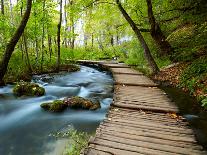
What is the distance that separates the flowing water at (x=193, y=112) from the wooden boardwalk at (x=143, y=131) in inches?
20.0

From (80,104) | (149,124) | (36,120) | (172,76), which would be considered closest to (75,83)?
(172,76)

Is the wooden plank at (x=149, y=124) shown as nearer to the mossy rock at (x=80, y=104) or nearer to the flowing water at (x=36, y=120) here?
the flowing water at (x=36, y=120)

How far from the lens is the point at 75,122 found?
23.6 ft

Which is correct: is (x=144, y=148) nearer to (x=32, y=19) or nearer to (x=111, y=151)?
(x=111, y=151)

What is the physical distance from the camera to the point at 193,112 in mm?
7367

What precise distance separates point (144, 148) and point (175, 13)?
997 centimetres

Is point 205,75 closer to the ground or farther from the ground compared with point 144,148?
farther from the ground

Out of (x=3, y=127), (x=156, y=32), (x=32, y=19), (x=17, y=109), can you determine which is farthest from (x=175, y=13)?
(x=3, y=127)

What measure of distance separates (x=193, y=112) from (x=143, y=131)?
2.90 m

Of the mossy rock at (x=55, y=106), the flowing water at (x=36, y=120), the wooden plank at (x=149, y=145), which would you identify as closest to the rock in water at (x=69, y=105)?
the mossy rock at (x=55, y=106)

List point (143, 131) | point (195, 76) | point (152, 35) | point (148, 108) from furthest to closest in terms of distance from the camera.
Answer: point (152, 35) → point (195, 76) → point (148, 108) → point (143, 131)

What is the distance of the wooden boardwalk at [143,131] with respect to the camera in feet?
14.2

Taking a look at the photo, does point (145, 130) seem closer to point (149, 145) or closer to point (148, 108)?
point (149, 145)

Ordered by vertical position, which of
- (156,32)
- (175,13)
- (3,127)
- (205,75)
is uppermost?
(175,13)
